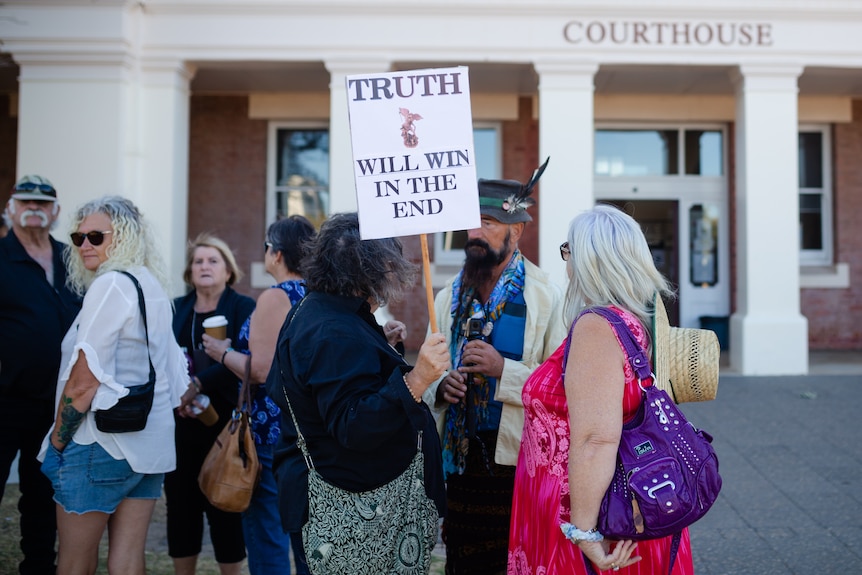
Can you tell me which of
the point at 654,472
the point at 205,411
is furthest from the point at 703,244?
the point at 654,472

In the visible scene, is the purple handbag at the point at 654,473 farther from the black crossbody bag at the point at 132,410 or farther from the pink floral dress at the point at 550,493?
the black crossbody bag at the point at 132,410

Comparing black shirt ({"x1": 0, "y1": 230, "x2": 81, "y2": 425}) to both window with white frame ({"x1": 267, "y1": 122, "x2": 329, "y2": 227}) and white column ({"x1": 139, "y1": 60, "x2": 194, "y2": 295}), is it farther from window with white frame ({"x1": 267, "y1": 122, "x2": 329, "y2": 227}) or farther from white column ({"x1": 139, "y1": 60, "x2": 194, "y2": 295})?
window with white frame ({"x1": 267, "y1": 122, "x2": 329, "y2": 227})

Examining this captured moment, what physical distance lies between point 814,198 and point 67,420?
1222cm

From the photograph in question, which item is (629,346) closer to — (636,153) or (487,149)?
(487,149)

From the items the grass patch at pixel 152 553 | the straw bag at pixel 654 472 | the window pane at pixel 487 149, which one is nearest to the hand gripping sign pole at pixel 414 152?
the straw bag at pixel 654 472

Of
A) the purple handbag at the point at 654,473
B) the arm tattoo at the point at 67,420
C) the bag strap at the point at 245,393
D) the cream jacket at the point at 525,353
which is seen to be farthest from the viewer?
the bag strap at the point at 245,393

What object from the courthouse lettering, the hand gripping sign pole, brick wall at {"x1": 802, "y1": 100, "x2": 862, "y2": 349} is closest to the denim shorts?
the hand gripping sign pole

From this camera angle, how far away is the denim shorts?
2.96m

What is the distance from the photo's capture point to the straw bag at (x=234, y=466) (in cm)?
336

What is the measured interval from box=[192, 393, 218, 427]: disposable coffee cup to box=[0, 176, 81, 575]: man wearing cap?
745 millimetres

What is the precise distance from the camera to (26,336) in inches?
151

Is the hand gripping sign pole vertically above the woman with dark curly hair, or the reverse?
the hand gripping sign pole

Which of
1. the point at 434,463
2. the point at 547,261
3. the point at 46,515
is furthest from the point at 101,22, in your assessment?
the point at 434,463

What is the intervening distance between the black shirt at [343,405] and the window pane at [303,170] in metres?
9.83
